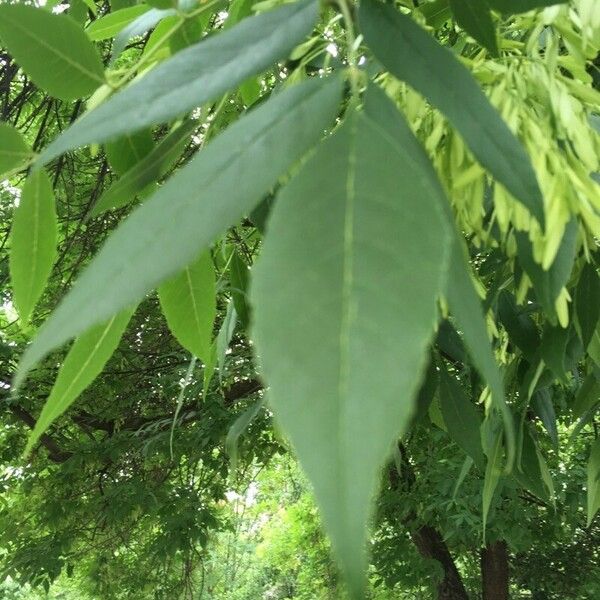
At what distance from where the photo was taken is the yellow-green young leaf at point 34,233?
360 mm

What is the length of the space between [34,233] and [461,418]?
0.34 m

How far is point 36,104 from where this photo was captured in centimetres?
212

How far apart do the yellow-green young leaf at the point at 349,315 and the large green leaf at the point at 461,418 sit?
1.40 feet

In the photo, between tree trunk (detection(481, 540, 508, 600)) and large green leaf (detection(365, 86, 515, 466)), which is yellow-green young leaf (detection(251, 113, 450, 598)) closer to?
large green leaf (detection(365, 86, 515, 466))

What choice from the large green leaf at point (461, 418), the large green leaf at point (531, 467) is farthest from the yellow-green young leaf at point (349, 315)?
the large green leaf at point (531, 467)

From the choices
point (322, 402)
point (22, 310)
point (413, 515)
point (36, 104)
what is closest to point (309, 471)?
point (322, 402)

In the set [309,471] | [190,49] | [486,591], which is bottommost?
[309,471]

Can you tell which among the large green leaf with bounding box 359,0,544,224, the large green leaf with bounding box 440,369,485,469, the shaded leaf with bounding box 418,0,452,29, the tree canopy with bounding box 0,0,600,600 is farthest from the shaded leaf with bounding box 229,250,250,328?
the large green leaf with bounding box 359,0,544,224

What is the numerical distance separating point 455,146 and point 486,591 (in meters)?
2.85

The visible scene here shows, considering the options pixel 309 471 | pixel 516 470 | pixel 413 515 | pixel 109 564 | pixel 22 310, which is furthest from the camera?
pixel 109 564

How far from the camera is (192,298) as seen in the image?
0.40 meters

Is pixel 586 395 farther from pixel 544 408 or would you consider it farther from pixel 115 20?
pixel 115 20

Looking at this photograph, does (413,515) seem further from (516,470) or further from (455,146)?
(455,146)

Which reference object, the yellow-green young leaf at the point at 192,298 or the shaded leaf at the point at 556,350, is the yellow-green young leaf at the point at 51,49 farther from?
the shaded leaf at the point at 556,350
